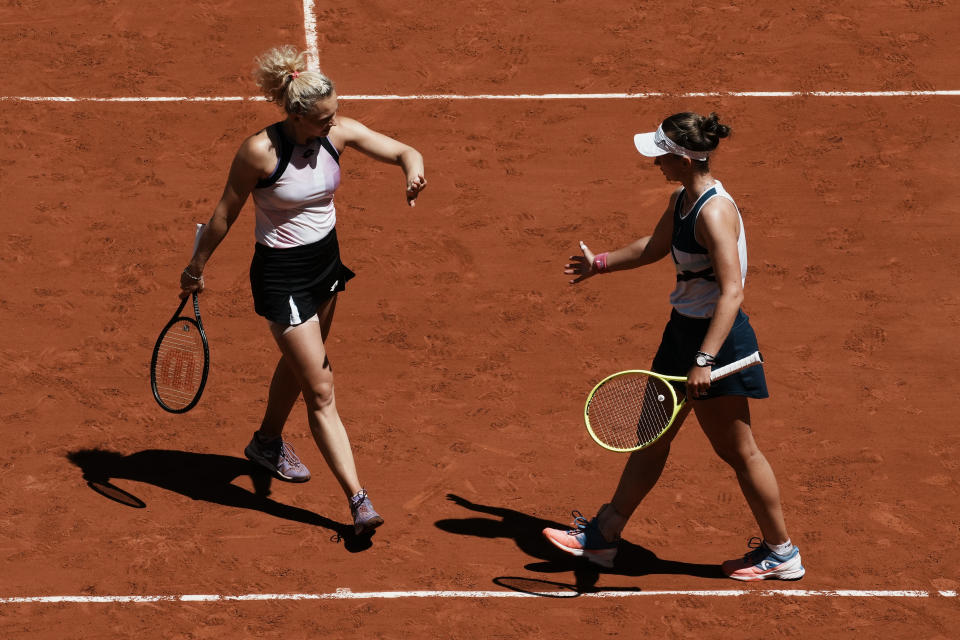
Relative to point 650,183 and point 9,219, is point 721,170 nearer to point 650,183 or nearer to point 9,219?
point 650,183

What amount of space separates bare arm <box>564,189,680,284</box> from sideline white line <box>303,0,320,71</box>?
577 cm

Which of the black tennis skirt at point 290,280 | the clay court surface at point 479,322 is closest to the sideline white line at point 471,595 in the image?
the clay court surface at point 479,322

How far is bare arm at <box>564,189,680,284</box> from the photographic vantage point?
695cm

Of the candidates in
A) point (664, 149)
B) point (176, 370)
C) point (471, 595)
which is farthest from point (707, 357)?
point (176, 370)

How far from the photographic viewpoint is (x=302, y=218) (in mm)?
7254

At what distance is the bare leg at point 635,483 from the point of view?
7227 millimetres

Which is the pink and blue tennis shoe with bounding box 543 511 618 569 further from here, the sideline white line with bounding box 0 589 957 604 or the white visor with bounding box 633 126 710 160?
the white visor with bounding box 633 126 710 160

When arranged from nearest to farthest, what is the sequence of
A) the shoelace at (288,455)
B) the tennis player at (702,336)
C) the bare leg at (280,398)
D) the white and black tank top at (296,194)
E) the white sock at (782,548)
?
the tennis player at (702,336) < the white and black tank top at (296,194) < the white sock at (782,548) < the bare leg at (280,398) < the shoelace at (288,455)

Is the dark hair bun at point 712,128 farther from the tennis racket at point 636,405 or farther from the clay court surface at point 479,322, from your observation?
the clay court surface at point 479,322

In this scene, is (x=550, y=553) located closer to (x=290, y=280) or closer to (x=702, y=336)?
(x=702, y=336)

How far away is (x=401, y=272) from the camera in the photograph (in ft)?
33.1

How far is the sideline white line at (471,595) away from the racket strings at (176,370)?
4.89 feet

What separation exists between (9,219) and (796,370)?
5.65 meters

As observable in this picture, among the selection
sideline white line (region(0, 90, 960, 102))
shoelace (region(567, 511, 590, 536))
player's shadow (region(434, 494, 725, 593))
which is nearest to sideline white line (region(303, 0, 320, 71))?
sideline white line (region(0, 90, 960, 102))
